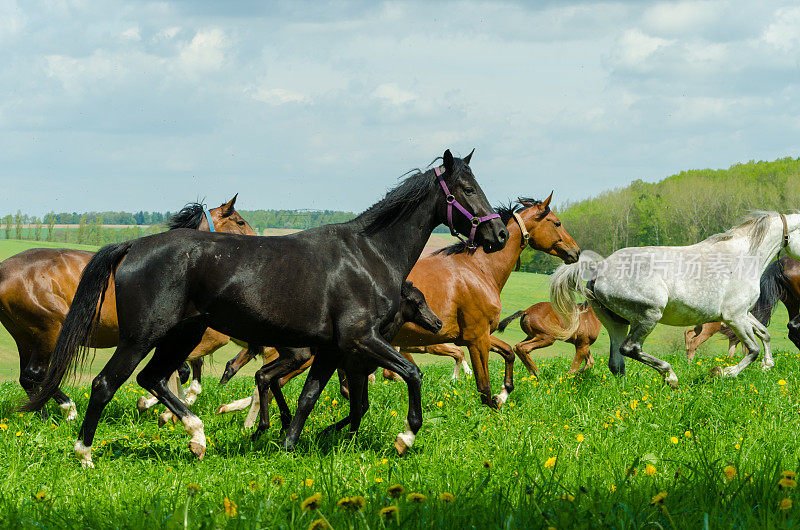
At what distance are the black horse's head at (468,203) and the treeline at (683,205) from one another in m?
38.7

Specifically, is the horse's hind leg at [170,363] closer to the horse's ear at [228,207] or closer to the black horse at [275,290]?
the black horse at [275,290]

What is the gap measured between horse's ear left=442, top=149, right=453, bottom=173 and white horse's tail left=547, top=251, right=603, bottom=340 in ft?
11.8

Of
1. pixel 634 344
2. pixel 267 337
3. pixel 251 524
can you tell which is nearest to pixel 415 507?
pixel 251 524

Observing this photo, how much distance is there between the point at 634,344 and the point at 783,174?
48.1m

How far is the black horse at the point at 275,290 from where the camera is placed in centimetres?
503

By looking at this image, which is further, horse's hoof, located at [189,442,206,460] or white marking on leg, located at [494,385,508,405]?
white marking on leg, located at [494,385,508,405]

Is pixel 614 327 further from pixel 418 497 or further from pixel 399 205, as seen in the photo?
pixel 418 497

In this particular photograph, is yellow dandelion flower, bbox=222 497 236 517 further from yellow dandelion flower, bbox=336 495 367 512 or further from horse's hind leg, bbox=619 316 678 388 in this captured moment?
horse's hind leg, bbox=619 316 678 388

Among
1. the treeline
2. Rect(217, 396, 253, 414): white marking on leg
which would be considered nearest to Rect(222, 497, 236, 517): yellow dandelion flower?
Rect(217, 396, 253, 414): white marking on leg

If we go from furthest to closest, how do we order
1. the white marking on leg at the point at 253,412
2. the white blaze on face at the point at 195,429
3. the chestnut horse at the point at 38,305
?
the chestnut horse at the point at 38,305 → the white marking on leg at the point at 253,412 → the white blaze on face at the point at 195,429

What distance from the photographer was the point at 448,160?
5664 mm

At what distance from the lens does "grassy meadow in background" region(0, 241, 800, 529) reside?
2.97m

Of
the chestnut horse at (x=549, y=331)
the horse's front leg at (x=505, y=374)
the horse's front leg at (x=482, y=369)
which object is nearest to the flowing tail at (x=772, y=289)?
the chestnut horse at (x=549, y=331)

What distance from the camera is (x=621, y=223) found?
5534cm
